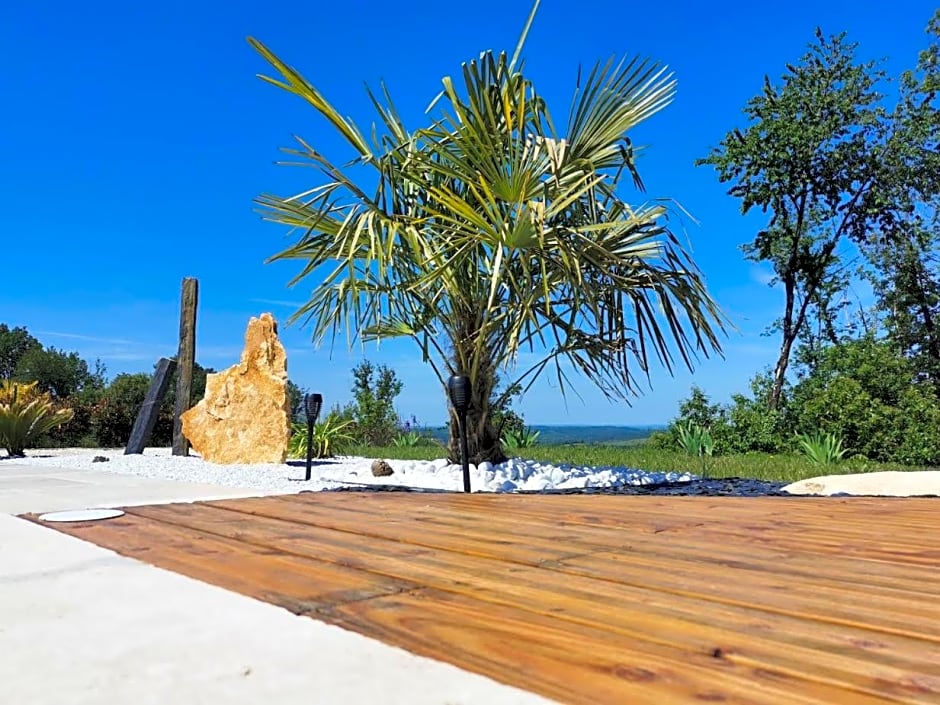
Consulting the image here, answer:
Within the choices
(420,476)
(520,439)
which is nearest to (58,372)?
(520,439)

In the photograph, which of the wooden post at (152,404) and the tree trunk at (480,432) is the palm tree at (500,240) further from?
the wooden post at (152,404)

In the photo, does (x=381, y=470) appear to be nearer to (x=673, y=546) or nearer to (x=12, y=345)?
(x=673, y=546)

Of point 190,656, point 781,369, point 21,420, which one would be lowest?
point 190,656

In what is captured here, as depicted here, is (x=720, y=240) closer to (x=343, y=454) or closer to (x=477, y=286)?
(x=343, y=454)

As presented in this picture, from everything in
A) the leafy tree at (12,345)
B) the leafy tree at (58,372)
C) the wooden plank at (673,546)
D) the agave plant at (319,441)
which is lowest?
the wooden plank at (673,546)

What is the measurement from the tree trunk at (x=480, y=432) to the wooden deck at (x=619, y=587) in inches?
115

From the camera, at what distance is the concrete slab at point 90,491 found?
141 inches

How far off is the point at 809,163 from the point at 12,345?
992 inches

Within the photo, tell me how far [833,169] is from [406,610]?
15.1 m

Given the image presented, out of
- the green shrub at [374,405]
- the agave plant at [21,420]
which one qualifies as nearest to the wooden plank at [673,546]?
the agave plant at [21,420]

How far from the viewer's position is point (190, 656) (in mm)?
1171

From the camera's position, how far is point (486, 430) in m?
5.93

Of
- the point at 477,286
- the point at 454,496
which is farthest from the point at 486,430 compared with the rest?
the point at 454,496

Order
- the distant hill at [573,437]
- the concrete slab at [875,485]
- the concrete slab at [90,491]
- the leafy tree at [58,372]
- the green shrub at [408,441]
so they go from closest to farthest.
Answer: the concrete slab at [90,491], the concrete slab at [875,485], the green shrub at [408,441], the distant hill at [573,437], the leafy tree at [58,372]
